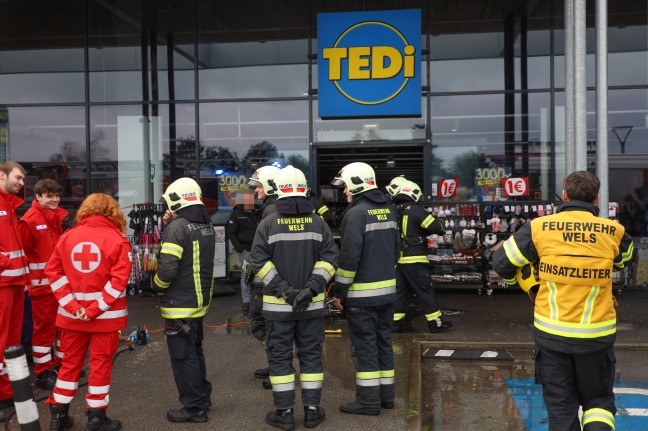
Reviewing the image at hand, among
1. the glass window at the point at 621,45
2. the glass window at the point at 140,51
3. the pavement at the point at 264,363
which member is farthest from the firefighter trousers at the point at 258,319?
the glass window at the point at 621,45

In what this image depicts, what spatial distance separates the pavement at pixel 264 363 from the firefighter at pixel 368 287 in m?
0.24

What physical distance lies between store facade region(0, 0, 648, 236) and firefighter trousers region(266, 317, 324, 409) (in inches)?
253

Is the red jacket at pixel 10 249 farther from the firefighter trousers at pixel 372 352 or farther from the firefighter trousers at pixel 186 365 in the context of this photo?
the firefighter trousers at pixel 372 352

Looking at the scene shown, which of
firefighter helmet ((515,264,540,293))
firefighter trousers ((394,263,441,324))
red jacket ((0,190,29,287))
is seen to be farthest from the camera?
firefighter trousers ((394,263,441,324))

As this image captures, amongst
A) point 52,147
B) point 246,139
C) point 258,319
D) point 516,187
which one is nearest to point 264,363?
point 258,319

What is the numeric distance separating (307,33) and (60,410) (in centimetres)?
851

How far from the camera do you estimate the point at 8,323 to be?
201 inches

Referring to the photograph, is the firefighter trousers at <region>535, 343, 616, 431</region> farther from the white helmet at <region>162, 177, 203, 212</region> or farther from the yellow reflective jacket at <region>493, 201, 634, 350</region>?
the white helmet at <region>162, 177, 203, 212</region>

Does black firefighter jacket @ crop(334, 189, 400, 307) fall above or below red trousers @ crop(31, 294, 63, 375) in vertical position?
above

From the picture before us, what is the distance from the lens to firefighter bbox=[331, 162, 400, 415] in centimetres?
490

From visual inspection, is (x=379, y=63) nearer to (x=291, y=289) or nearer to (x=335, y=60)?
(x=335, y=60)

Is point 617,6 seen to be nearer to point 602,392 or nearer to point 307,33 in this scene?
point 307,33

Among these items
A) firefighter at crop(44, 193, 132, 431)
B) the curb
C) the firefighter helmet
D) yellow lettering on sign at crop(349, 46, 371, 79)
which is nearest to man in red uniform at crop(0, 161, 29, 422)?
firefighter at crop(44, 193, 132, 431)

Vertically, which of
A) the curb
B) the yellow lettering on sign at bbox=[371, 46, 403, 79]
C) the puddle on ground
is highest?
the yellow lettering on sign at bbox=[371, 46, 403, 79]
